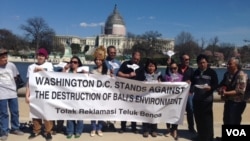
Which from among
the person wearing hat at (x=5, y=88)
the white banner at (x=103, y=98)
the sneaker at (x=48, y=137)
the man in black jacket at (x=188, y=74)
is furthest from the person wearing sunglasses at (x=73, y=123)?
the man in black jacket at (x=188, y=74)

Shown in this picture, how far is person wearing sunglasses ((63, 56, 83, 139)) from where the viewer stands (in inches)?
306

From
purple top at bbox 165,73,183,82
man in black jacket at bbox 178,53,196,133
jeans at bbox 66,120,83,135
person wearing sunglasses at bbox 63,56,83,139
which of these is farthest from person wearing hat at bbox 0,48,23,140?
man in black jacket at bbox 178,53,196,133

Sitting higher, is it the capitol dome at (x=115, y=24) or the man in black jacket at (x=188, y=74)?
the capitol dome at (x=115, y=24)

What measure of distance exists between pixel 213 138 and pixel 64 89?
3.29m

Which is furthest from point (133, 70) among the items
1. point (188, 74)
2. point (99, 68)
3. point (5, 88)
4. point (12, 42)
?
point (12, 42)

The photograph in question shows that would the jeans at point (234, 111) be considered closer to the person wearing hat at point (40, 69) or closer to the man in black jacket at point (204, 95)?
the man in black jacket at point (204, 95)

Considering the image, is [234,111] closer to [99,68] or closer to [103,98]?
[103,98]

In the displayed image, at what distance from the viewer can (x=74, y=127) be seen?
7992 mm

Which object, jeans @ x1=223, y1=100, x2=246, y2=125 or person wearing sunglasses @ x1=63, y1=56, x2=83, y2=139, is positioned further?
person wearing sunglasses @ x1=63, y1=56, x2=83, y2=139

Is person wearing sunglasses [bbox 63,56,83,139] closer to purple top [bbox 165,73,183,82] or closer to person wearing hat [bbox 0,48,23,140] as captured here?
person wearing hat [bbox 0,48,23,140]

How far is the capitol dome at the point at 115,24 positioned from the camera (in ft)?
479

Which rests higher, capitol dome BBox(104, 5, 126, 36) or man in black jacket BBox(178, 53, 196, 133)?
capitol dome BBox(104, 5, 126, 36)

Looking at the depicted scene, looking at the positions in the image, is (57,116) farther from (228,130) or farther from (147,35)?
(147,35)

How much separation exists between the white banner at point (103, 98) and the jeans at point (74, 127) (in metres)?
0.11
